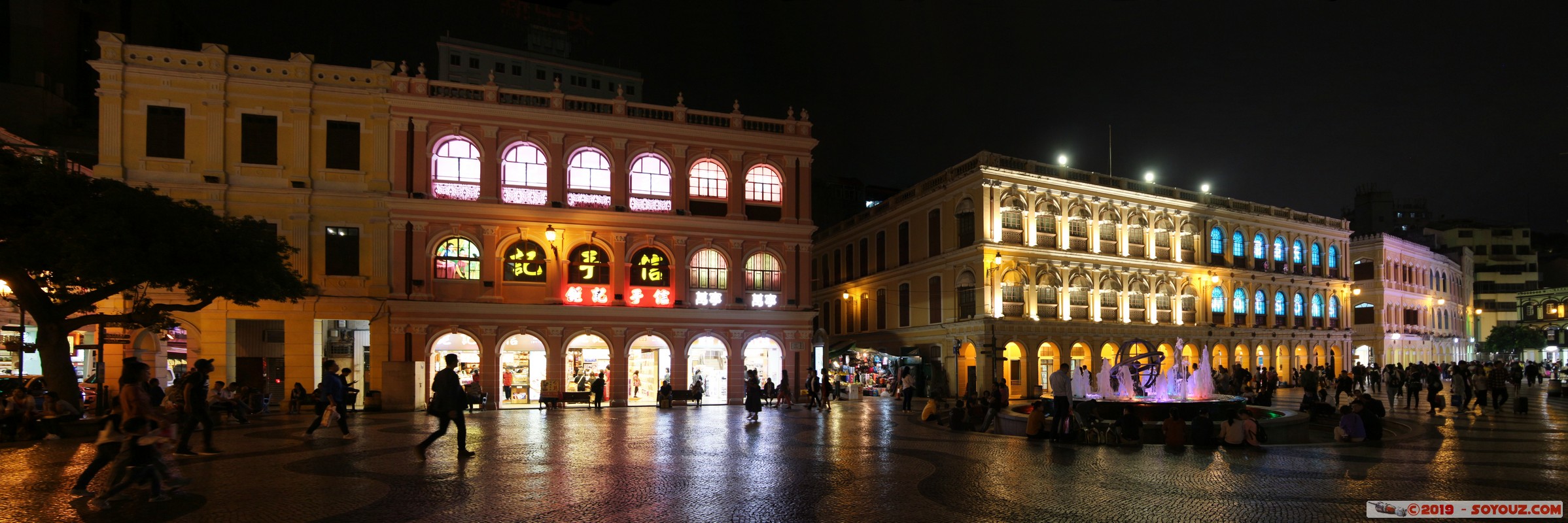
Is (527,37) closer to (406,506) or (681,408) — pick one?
(681,408)

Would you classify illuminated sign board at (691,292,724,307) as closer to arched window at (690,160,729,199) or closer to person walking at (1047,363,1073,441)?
arched window at (690,160,729,199)

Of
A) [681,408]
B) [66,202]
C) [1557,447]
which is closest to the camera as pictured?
[1557,447]

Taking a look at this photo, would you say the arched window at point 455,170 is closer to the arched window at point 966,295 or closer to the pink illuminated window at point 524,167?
the pink illuminated window at point 524,167

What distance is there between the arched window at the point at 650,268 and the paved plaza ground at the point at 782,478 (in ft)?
48.9

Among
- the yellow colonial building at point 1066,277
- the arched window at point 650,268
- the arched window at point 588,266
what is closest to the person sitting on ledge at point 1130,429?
the yellow colonial building at point 1066,277

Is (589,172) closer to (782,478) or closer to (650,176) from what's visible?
(650,176)

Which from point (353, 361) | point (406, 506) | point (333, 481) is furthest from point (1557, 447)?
point (353, 361)

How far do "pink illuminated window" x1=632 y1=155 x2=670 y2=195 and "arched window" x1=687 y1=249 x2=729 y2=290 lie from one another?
2862mm

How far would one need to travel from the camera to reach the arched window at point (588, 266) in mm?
34625

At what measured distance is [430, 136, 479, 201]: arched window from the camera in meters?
33.3

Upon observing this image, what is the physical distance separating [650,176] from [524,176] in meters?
4.83

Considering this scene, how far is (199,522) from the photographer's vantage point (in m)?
9.57

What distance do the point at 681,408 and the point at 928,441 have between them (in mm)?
15049

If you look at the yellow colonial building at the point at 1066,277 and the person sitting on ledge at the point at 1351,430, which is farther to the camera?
the yellow colonial building at the point at 1066,277
